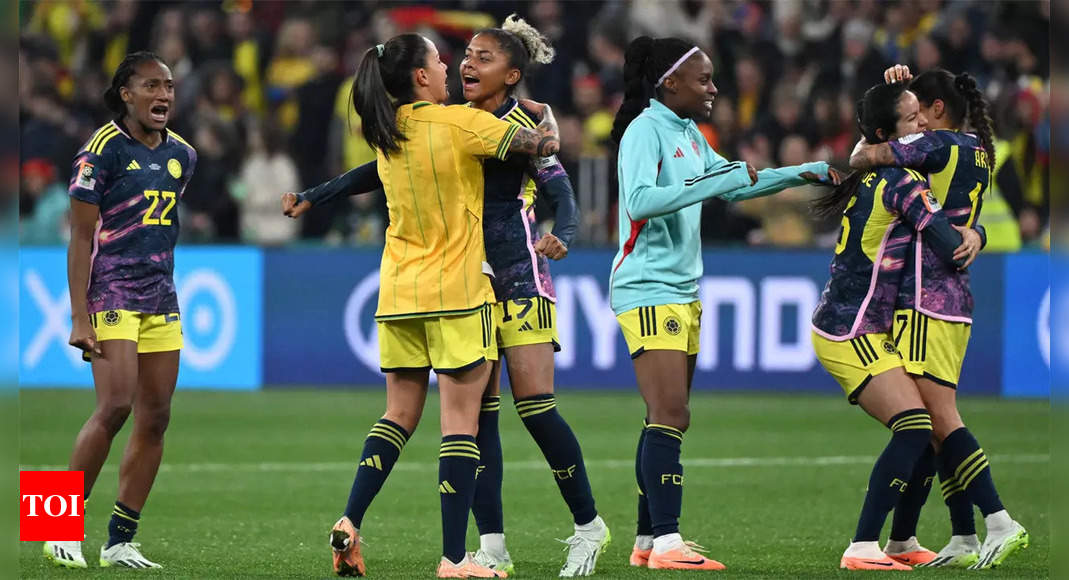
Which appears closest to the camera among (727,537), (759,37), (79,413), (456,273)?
(456,273)

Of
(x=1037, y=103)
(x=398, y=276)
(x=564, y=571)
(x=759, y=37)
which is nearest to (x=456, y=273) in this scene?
(x=398, y=276)

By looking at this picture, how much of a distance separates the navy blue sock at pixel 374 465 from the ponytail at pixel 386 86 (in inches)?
38.2

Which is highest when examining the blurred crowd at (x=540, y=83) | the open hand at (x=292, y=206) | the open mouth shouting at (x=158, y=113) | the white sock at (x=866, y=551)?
the blurred crowd at (x=540, y=83)

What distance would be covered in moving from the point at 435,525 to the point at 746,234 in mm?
7129

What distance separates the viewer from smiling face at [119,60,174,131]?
5.46 metres

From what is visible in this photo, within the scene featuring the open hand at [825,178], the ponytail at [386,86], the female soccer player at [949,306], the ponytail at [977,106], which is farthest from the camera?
the ponytail at [977,106]

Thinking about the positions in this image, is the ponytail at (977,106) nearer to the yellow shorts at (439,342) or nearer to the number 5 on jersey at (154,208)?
the yellow shorts at (439,342)

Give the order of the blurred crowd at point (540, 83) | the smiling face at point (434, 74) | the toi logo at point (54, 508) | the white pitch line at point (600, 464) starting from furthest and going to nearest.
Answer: the blurred crowd at point (540, 83) → the white pitch line at point (600, 464) → the toi logo at point (54, 508) → the smiling face at point (434, 74)

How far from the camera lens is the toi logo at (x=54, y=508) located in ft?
17.8

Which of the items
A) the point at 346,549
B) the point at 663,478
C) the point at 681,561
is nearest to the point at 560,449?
the point at 663,478

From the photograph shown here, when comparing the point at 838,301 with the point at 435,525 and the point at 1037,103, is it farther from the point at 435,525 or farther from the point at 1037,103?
the point at 1037,103

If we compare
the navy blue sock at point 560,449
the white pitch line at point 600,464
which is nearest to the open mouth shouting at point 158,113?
the navy blue sock at point 560,449

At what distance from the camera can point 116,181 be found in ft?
18.0

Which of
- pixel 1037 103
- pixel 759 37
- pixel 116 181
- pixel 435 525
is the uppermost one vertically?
pixel 759 37
